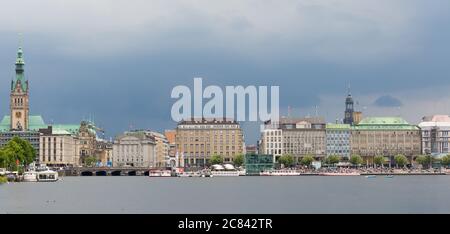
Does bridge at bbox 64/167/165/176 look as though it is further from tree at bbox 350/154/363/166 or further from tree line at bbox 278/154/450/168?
tree at bbox 350/154/363/166

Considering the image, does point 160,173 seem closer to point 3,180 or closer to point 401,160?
point 401,160

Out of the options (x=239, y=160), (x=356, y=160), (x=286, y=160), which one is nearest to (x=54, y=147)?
(x=239, y=160)

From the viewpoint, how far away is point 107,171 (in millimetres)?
175250

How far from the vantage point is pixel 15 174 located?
114 m

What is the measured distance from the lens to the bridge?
568ft

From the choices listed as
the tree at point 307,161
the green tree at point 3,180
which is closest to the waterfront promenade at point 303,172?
the tree at point 307,161

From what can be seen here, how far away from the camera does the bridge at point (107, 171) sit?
173125 millimetres

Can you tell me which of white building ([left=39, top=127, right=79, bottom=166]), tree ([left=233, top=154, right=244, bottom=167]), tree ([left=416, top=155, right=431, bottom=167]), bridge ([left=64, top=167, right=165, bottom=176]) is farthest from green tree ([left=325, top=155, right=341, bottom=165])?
white building ([left=39, top=127, right=79, bottom=166])

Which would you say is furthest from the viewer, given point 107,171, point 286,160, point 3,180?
point 286,160

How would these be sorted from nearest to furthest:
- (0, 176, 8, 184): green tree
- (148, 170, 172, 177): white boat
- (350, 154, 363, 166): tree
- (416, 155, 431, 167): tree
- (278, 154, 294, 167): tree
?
(0, 176, 8, 184): green tree < (148, 170, 172, 177): white boat < (278, 154, 294, 167): tree < (350, 154, 363, 166): tree < (416, 155, 431, 167): tree

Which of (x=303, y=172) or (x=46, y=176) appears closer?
(x=46, y=176)

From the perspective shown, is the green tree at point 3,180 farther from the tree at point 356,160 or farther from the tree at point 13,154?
the tree at point 356,160

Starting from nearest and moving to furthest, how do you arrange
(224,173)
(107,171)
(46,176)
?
1. (46,176)
2. (224,173)
3. (107,171)
